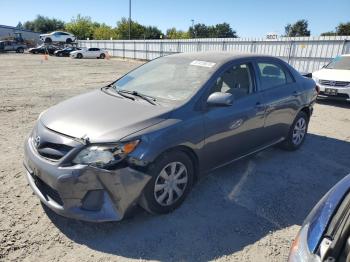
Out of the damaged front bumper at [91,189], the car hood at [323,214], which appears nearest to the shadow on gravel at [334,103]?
the car hood at [323,214]

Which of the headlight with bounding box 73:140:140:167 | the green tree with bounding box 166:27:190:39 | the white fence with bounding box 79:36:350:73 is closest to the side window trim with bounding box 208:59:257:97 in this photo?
the headlight with bounding box 73:140:140:167

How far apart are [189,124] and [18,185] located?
2299mm

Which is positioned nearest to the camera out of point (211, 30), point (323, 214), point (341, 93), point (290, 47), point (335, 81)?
point (323, 214)

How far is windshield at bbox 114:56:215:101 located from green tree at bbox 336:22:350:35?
7178 centimetres

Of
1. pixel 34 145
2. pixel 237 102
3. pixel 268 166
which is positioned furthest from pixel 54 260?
pixel 268 166

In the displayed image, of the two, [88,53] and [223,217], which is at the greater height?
[223,217]

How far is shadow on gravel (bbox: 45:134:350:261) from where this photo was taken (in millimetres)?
2863

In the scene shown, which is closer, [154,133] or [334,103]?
[154,133]

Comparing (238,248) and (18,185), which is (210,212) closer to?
(238,248)

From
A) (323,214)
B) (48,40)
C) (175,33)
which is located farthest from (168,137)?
(175,33)

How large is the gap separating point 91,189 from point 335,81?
8.98 m

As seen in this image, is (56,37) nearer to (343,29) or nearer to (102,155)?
(102,155)

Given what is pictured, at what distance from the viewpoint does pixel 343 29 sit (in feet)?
215

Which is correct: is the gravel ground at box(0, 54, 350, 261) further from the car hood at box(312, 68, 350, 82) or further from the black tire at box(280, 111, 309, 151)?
the car hood at box(312, 68, 350, 82)
